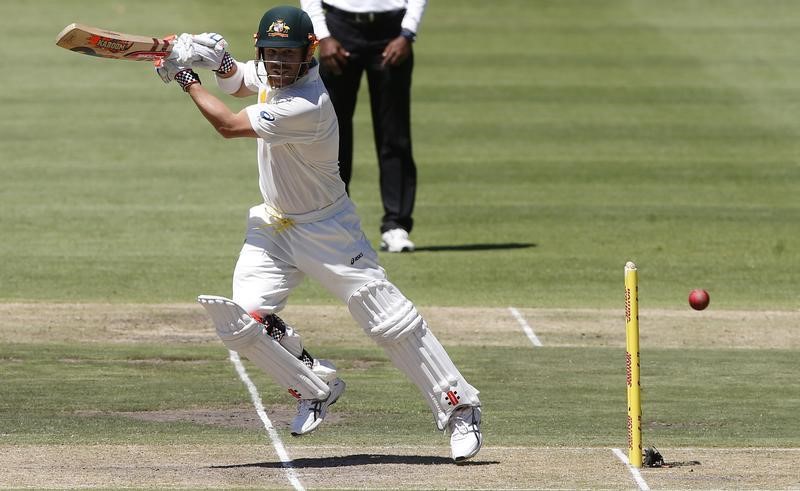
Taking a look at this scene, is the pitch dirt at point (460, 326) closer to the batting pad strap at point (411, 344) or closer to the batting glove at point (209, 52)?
the batting pad strap at point (411, 344)

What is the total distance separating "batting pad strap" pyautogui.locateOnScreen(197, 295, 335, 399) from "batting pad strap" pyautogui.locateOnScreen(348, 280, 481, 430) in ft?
1.27

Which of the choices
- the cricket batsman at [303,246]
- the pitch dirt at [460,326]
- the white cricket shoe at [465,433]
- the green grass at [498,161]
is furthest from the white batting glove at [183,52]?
the green grass at [498,161]

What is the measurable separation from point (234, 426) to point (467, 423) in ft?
5.21

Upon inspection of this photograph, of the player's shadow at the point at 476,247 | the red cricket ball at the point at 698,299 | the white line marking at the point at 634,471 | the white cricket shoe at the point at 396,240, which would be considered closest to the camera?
the white line marking at the point at 634,471

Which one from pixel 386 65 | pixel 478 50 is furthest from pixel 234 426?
pixel 478 50

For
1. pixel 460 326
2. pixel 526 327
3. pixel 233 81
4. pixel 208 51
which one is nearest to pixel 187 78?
pixel 208 51

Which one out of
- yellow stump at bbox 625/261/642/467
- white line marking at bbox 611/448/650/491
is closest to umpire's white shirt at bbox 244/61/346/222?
yellow stump at bbox 625/261/642/467

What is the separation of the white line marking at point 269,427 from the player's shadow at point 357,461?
0.21ft

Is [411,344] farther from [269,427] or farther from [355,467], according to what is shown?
[269,427]

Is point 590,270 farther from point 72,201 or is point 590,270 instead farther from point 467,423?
point 467,423

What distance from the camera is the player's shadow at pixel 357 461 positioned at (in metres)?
7.34

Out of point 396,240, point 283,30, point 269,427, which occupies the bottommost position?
point 396,240

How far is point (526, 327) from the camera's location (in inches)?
447

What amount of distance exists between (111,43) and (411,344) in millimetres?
2010
